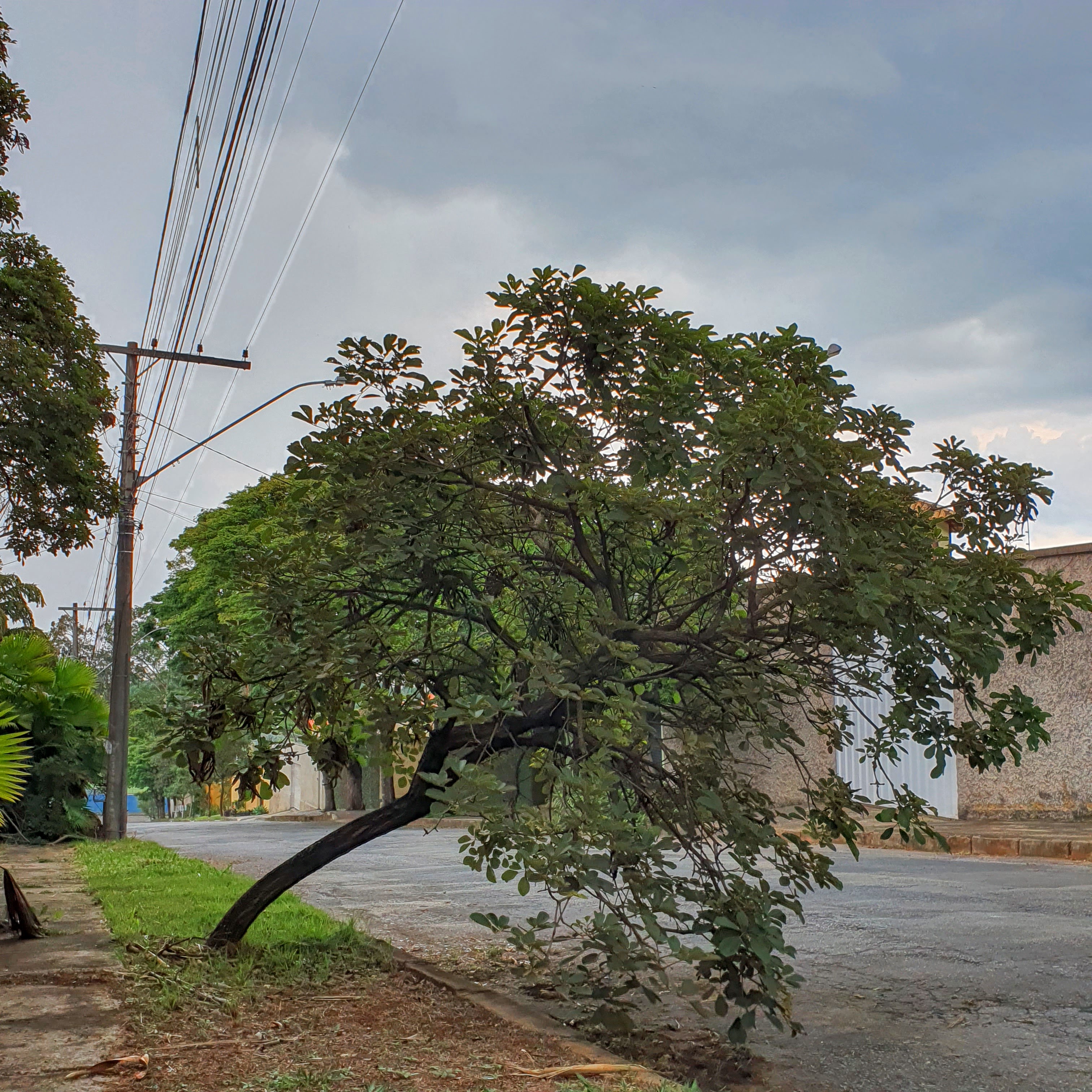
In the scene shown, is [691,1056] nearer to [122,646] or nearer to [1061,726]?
[1061,726]

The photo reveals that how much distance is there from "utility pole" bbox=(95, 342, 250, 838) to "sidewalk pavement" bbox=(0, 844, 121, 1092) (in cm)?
1003

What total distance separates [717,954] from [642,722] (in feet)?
3.12

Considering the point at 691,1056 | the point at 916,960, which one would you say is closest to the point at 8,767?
the point at 691,1056

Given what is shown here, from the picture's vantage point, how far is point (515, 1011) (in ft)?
16.8

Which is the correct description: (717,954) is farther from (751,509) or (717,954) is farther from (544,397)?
(544,397)

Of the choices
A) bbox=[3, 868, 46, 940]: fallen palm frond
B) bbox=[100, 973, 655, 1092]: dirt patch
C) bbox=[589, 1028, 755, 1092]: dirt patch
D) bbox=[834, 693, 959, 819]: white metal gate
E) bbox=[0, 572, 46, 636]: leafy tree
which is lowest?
bbox=[589, 1028, 755, 1092]: dirt patch

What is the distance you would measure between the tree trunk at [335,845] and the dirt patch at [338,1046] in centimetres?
67

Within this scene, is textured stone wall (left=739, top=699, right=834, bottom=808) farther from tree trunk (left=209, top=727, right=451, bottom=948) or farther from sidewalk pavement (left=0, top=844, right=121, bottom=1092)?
tree trunk (left=209, top=727, right=451, bottom=948)

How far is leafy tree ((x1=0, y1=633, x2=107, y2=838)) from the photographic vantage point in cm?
1766

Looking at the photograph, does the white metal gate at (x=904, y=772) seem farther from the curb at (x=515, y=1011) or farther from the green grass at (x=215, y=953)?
the curb at (x=515, y=1011)

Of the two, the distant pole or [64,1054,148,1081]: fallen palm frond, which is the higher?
the distant pole

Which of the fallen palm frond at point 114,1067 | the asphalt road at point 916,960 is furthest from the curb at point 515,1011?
the fallen palm frond at point 114,1067

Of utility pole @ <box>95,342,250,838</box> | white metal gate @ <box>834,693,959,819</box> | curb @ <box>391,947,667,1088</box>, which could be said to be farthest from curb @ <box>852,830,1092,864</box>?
utility pole @ <box>95,342,250,838</box>

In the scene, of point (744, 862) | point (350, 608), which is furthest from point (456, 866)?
point (744, 862)
